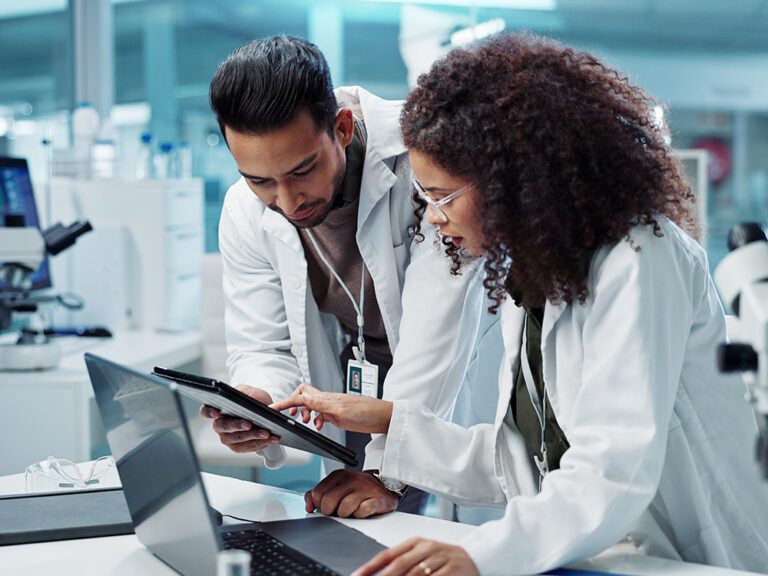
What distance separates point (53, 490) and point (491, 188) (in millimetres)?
846

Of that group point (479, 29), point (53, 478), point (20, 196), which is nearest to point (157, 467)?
point (53, 478)

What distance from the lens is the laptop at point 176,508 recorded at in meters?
0.98

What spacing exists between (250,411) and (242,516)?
22cm

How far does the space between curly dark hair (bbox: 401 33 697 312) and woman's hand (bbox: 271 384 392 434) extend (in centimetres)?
29

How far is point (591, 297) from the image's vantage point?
1.18 meters

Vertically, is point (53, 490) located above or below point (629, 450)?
below

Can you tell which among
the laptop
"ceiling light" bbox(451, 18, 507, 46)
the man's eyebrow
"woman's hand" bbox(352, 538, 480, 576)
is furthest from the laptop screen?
"ceiling light" bbox(451, 18, 507, 46)

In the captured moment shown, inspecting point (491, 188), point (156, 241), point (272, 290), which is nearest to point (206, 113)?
point (156, 241)

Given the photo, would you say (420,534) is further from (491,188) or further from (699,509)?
(491,188)

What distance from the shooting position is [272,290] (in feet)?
6.11

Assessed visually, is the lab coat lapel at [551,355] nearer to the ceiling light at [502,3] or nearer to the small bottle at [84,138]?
the small bottle at [84,138]

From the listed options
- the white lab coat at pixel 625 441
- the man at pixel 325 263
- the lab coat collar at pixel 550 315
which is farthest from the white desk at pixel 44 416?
the lab coat collar at pixel 550 315

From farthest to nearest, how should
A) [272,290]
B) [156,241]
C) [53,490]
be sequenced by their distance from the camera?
1. [156,241]
2. [272,290]
3. [53,490]

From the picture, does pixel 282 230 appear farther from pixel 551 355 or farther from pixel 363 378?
pixel 551 355
